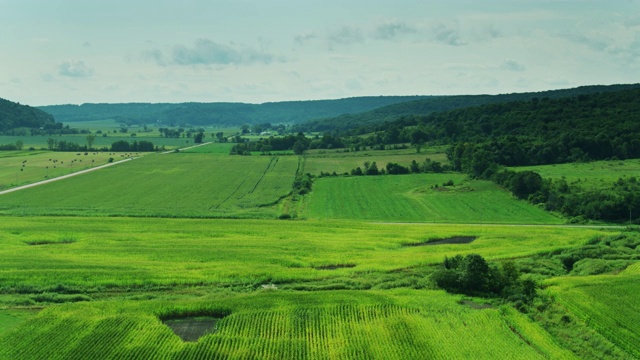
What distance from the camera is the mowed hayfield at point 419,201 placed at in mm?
102750

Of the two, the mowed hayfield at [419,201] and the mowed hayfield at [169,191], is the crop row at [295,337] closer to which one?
the mowed hayfield at [419,201]

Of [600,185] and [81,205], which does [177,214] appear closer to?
[81,205]

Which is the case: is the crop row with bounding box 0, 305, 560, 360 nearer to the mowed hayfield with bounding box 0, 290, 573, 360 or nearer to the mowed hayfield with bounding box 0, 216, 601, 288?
the mowed hayfield with bounding box 0, 290, 573, 360

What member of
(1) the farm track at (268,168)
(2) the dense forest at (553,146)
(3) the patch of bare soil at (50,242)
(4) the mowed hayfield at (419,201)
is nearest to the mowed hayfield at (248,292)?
(3) the patch of bare soil at (50,242)

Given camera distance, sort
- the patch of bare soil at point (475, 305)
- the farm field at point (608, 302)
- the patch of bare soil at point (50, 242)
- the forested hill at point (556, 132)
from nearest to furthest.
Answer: the farm field at point (608, 302), the patch of bare soil at point (475, 305), the patch of bare soil at point (50, 242), the forested hill at point (556, 132)

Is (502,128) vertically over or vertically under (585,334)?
over

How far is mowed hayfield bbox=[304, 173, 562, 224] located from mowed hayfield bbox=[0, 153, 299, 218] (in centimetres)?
973

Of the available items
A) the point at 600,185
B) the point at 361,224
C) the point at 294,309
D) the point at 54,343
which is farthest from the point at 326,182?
the point at 54,343

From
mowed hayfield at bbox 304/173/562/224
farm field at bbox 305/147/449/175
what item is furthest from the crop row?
farm field at bbox 305/147/449/175

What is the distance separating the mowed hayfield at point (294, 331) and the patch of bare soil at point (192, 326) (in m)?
0.74

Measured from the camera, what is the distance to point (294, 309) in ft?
169

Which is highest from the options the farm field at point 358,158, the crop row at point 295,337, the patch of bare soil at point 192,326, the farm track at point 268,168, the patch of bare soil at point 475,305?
the farm field at point 358,158

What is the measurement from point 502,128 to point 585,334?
143439mm

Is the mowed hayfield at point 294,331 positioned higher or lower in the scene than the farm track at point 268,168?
lower
